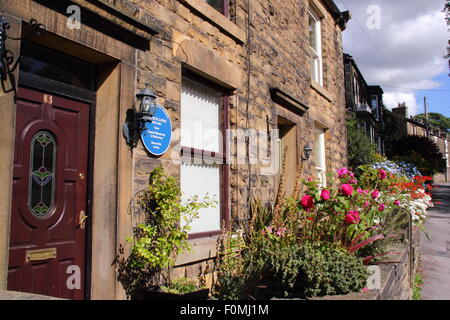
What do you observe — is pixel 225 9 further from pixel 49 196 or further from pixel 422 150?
pixel 422 150

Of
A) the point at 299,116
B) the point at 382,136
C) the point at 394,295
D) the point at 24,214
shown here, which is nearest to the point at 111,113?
the point at 24,214

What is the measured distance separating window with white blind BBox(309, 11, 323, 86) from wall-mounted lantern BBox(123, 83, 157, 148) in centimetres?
637

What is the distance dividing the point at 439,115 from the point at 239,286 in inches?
3359

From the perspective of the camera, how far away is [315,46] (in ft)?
31.6

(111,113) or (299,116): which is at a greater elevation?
(299,116)

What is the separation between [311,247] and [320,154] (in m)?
5.97

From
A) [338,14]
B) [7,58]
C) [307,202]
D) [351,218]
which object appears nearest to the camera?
[7,58]

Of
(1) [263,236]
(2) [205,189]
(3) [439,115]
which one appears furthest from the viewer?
(3) [439,115]

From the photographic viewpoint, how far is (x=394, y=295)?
4102 mm

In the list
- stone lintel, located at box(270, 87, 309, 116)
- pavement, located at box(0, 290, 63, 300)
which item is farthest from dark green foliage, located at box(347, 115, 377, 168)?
pavement, located at box(0, 290, 63, 300)

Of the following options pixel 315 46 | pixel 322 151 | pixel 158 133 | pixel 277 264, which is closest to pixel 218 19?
pixel 158 133

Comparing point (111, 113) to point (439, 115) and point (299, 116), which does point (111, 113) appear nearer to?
point (299, 116)

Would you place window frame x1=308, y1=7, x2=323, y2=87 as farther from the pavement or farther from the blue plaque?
the pavement

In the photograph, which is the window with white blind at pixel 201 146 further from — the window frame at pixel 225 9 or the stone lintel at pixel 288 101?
the stone lintel at pixel 288 101
